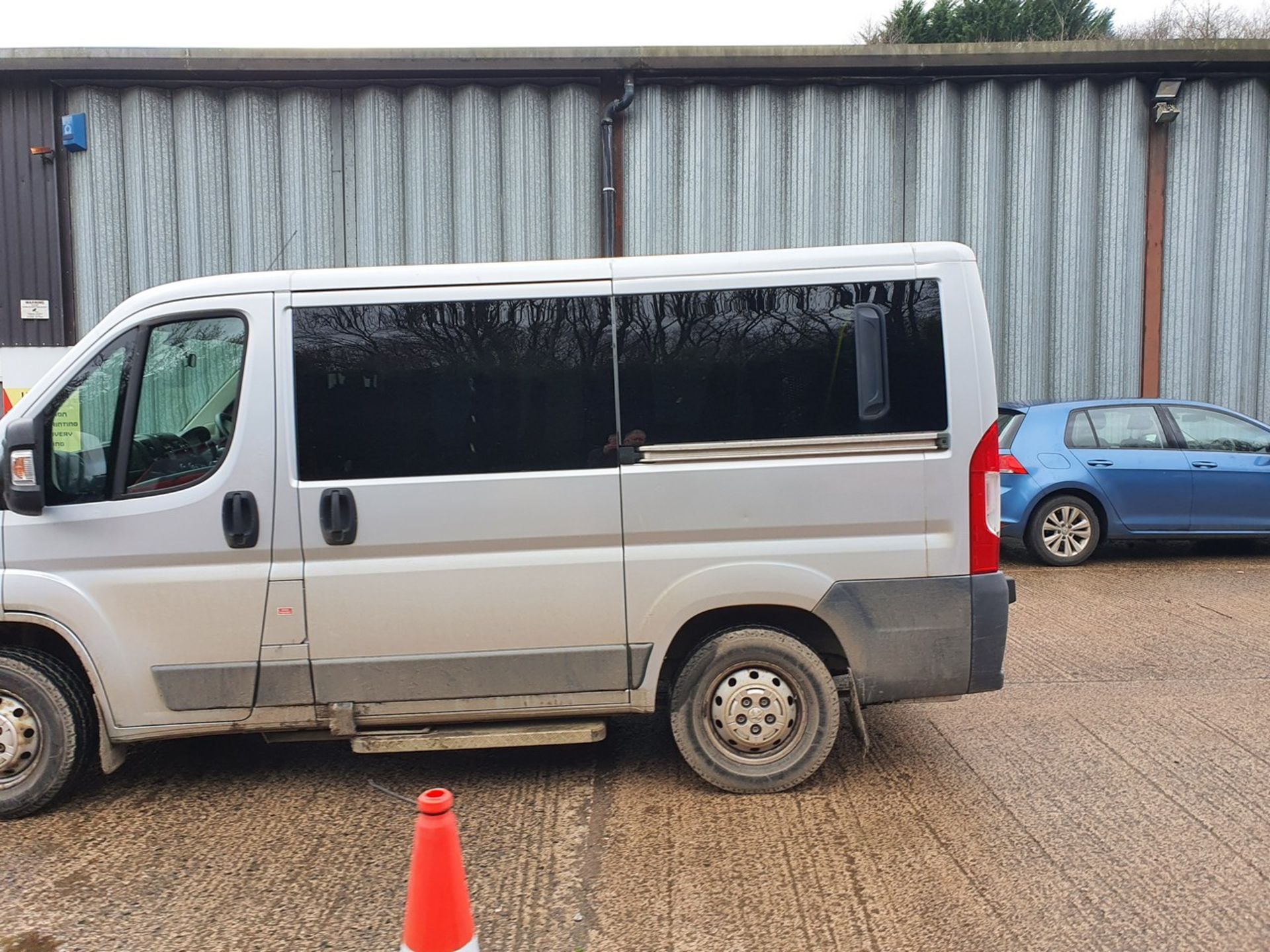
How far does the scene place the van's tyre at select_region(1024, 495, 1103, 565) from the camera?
975cm

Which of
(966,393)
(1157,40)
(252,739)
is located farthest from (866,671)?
(1157,40)

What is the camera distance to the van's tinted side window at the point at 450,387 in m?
4.34

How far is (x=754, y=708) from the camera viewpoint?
451 cm

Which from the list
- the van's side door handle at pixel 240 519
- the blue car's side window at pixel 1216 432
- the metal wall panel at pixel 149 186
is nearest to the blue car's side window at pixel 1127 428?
the blue car's side window at pixel 1216 432

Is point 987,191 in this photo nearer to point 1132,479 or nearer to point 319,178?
point 1132,479

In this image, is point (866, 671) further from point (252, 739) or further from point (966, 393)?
point (252, 739)

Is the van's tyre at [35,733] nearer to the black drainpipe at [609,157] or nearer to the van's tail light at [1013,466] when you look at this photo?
the van's tail light at [1013,466]

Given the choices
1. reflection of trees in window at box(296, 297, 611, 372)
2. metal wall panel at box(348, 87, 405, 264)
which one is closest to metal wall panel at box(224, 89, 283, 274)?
metal wall panel at box(348, 87, 405, 264)

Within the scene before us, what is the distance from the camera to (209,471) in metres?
4.33

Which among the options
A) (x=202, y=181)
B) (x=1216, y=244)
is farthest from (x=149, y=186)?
(x=1216, y=244)

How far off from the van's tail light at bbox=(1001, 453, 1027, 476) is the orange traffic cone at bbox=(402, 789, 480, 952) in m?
7.76

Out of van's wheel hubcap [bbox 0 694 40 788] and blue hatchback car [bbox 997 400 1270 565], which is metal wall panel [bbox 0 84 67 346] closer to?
van's wheel hubcap [bbox 0 694 40 788]

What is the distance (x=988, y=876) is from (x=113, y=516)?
3.73m

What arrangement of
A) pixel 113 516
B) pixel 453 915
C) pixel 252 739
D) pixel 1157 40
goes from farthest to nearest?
pixel 1157 40
pixel 252 739
pixel 113 516
pixel 453 915
